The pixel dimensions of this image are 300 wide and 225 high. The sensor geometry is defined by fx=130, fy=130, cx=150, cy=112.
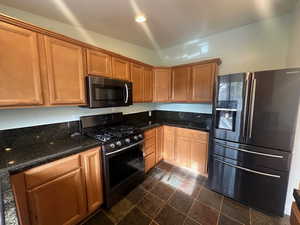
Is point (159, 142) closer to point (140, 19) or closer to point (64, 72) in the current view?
point (64, 72)

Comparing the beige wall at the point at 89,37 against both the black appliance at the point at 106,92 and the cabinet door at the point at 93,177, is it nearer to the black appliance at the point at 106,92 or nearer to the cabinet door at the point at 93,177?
the black appliance at the point at 106,92

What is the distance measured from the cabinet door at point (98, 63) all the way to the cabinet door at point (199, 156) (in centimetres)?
196

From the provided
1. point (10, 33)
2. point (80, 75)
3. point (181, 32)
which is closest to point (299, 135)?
point (181, 32)

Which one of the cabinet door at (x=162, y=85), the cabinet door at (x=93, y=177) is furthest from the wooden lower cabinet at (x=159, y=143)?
the cabinet door at (x=93, y=177)

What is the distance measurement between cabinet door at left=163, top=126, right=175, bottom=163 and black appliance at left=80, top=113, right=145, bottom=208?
0.76 m

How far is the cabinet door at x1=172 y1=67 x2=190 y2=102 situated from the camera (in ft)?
8.70

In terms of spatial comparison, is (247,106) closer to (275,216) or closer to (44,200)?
(275,216)

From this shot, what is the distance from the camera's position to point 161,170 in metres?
2.63

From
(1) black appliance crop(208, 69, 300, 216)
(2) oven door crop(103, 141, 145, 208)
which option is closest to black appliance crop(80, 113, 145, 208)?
(2) oven door crop(103, 141, 145, 208)

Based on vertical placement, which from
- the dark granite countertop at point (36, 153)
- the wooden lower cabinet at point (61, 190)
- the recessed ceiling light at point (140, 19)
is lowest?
the wooden lower cabinet at point (61, 190)

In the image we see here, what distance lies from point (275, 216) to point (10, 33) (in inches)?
138

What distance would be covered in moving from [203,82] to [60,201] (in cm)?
268

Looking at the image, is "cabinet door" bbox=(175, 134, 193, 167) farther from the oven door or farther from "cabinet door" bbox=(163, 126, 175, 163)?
the oven door

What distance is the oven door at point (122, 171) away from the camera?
170 cm
